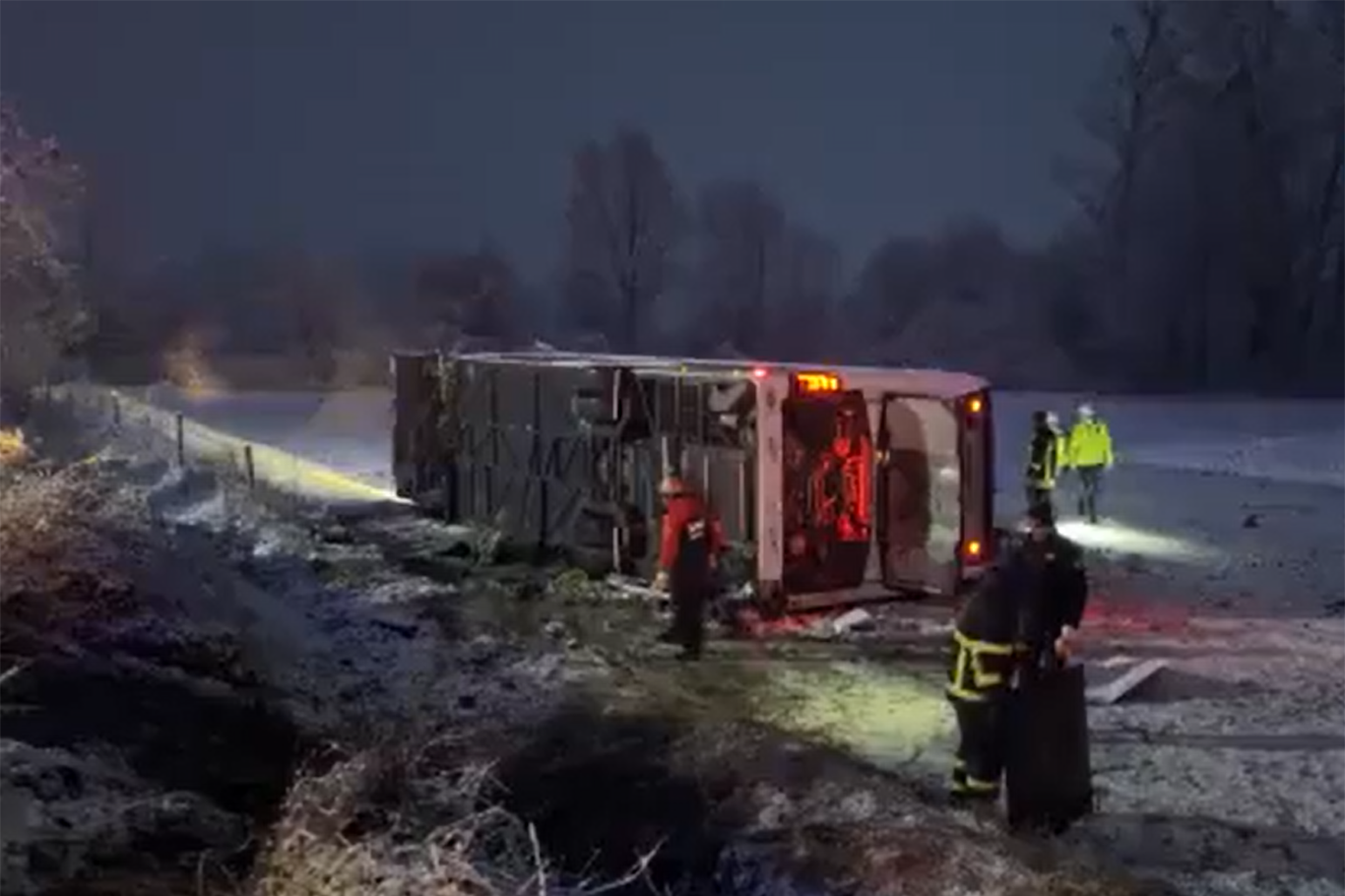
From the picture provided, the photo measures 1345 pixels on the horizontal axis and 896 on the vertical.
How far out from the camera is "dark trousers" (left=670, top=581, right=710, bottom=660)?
12.5 m

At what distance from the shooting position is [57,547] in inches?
412

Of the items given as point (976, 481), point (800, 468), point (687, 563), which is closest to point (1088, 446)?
point (976, 481)

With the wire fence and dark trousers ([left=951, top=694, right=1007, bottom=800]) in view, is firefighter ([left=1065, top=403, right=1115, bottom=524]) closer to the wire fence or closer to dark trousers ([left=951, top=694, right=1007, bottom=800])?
the wire fence

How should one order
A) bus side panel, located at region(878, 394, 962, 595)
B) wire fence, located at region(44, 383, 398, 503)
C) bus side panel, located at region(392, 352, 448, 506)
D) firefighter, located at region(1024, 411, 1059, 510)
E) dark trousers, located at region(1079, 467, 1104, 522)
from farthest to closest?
wire fence, located at region(44, 383, 398, 503) < bus side panel, located at region(392, 352, 448, 506) < dark trousers, located at region(1079, 467, 1104, 522) < firefighter, located at region(1024, 411, 1059, 510) < bus side panel, located at region(878, 394, 962, 595)

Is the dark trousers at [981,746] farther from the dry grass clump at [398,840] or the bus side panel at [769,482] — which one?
the bus side panel at [769,482]

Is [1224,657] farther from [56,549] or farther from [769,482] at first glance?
[56,549]

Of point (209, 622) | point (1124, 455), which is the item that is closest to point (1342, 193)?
point (1124, 455)

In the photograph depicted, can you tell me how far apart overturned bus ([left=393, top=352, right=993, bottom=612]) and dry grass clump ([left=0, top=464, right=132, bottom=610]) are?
5159 mm

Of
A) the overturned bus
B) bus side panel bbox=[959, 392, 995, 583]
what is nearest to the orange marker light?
the overturned bus

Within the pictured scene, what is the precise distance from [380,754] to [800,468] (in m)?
7.48

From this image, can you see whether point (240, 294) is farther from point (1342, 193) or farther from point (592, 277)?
point (1342, 193)

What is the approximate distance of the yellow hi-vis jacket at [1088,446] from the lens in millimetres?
19531

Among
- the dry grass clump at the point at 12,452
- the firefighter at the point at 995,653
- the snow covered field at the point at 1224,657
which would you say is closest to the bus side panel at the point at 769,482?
the snow covered field at the point at 1224,657

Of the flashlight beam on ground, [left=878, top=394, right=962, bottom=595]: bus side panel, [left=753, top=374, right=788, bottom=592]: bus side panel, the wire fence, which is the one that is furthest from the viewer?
the wire fence
